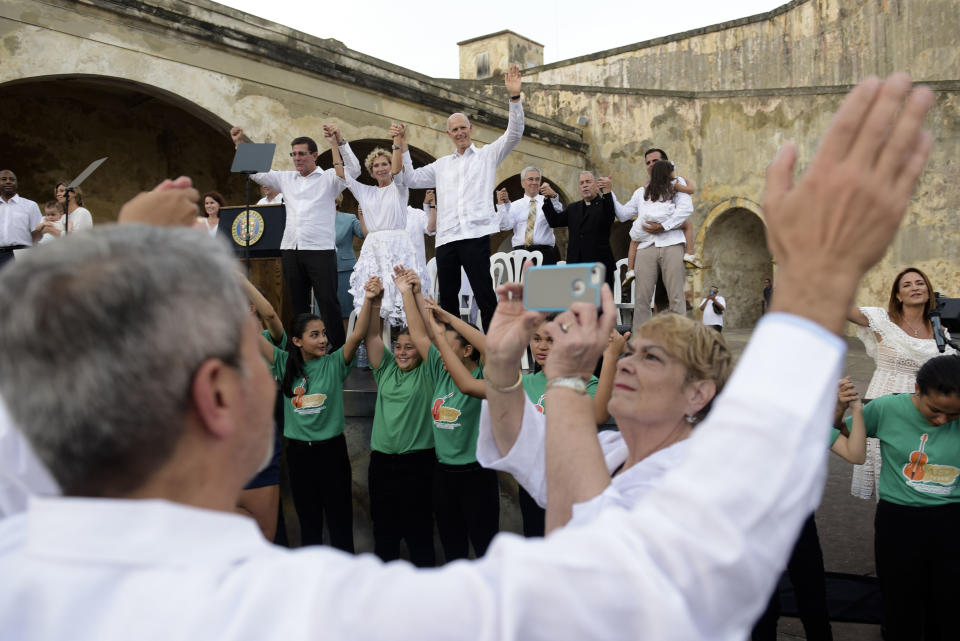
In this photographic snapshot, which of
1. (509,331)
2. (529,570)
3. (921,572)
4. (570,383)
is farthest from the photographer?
(921,572)

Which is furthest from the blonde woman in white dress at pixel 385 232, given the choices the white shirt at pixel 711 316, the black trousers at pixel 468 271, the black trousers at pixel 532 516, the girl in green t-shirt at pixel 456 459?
the white shirt at pixel 711 316

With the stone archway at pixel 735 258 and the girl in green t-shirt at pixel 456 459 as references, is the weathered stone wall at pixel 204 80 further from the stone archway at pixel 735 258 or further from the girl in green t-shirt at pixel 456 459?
the girl in green t-shirt at pixel 456 459

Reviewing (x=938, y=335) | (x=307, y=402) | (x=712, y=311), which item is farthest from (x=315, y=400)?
(x=712, y=311)

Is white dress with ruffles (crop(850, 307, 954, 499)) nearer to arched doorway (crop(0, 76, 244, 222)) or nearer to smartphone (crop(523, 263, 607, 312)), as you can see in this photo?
smartphone (crop(523, 263, 607, 312))

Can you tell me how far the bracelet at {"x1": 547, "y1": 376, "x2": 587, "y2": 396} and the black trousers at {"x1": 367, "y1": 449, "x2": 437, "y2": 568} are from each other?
3.11m

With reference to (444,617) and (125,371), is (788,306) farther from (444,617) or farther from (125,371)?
(125,371)

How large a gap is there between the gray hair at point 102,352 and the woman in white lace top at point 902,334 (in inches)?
168

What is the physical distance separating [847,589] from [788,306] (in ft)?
13.5

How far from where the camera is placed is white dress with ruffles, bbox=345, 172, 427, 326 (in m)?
6.06

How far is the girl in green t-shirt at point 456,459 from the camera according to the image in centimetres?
411

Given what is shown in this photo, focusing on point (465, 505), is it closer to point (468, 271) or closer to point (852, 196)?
point (468, 271)

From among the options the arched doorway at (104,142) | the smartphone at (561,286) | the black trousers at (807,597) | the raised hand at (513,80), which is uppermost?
the arched doorway at (104,142)

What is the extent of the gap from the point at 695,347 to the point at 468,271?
3.76 meters

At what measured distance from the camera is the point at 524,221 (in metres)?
7.99
